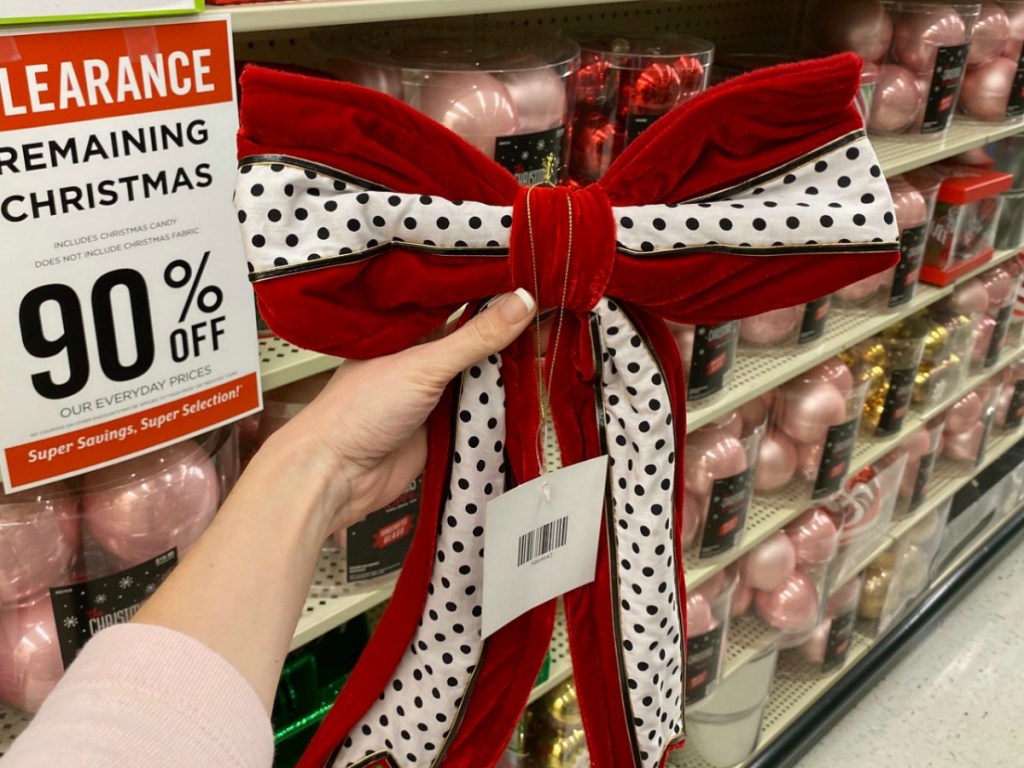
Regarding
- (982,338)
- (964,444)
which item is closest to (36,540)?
(982,338)

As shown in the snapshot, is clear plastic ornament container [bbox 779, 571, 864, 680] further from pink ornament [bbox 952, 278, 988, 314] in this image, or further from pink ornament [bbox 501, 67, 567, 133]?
pink ornament [bbox 501, 67, 567, 133]

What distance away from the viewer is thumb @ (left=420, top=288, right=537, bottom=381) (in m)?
0.65

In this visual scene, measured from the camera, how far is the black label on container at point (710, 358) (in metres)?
1.37

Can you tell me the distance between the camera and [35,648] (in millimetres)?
855

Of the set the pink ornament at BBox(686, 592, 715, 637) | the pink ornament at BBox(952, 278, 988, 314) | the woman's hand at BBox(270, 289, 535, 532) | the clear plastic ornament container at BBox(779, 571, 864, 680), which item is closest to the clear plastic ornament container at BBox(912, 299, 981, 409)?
the pink ornament at BBox(952, 278, 988, 314)

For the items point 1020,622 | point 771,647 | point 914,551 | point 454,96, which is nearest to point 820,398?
point 771,647

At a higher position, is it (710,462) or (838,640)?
(710,462)

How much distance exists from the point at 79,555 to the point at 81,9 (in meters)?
0.47

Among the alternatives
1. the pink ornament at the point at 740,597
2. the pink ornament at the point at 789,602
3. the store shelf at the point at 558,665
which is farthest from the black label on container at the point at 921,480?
the store shelf at the point at 558,665

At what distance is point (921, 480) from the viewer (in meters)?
2.14

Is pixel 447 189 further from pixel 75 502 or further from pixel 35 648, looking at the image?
pixel 35 648

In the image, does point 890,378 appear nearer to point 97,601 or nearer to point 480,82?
point 480,82

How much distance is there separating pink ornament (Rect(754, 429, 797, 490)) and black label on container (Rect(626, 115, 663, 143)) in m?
0.72

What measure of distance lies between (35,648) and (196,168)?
0.46 metres
